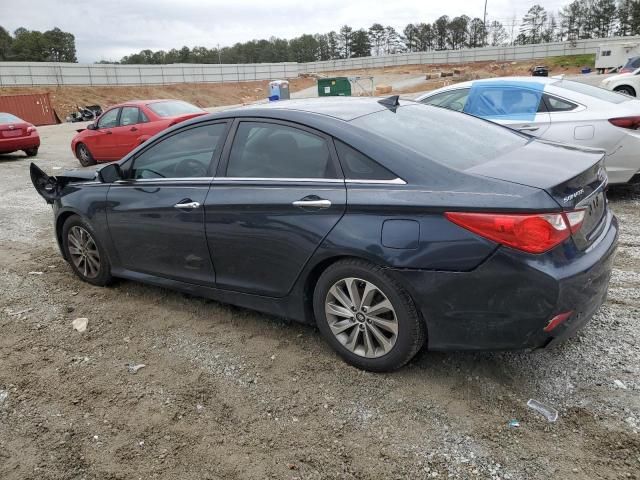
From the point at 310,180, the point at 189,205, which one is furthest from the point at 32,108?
the point at 310,180

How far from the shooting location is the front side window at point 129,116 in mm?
12409

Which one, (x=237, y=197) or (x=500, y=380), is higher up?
(x=237, y=197)

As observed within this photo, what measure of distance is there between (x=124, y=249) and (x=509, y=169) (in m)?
3.04

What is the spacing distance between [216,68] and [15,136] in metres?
47.7

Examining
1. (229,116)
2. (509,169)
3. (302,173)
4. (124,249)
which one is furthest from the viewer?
(124,249)

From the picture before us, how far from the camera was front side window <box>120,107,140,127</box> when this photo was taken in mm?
12409

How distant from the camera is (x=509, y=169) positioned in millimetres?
2949

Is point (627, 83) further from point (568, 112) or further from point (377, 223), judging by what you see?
point (377, 223)

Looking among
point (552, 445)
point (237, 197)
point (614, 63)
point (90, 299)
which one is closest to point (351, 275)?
point (237, 197)

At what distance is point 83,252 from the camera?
4.90 m

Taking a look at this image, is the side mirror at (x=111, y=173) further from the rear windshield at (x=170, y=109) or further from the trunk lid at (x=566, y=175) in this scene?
the rear windshield at (x=170, y=109)

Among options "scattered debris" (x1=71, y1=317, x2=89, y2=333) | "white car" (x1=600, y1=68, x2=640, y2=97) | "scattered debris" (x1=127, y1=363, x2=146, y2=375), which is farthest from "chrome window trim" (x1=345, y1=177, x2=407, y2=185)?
"white car" (x1=600, y1=68, x2=640, y2=97)

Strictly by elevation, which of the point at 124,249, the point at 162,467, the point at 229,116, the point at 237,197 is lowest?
the point at 162,467

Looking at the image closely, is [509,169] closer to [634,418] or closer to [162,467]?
[634,418]
